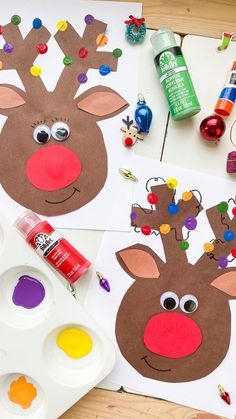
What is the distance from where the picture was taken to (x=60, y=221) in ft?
2.93

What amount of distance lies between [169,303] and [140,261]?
3.3 inches

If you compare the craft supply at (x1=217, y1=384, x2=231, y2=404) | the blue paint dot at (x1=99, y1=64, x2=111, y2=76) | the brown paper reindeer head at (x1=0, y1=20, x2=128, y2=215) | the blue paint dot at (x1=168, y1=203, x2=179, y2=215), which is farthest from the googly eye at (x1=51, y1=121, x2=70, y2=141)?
the craft supply at (x1=217, y1=384, x2=231, y2=404)

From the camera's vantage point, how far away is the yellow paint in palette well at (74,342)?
894 millimetres

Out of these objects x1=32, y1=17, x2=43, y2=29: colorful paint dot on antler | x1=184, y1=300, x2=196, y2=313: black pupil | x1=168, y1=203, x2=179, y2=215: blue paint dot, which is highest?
x1=32, y1=17, x2=43, y2=29: colorful paint dot on antler

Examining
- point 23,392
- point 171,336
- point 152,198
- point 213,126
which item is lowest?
point 23,392

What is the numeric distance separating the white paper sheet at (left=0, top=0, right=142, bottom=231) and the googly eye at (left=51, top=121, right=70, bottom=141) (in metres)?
0.06

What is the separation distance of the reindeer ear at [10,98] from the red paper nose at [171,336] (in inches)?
16.5

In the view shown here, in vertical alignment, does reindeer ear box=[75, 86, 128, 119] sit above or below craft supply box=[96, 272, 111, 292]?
above

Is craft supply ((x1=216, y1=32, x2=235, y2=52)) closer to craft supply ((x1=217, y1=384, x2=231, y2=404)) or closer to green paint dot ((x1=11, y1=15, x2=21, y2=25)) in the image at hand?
green paint dot ((x1=11, y1=15, x2=21, y2=25))

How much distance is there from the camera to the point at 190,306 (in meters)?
0.89

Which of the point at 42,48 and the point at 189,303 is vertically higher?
the point at 42,48

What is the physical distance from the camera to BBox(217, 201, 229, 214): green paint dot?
892 millimetres

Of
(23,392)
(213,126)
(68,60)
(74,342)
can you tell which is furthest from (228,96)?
(23,392)

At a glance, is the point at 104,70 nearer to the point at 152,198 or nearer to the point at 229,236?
the point at 152,198
